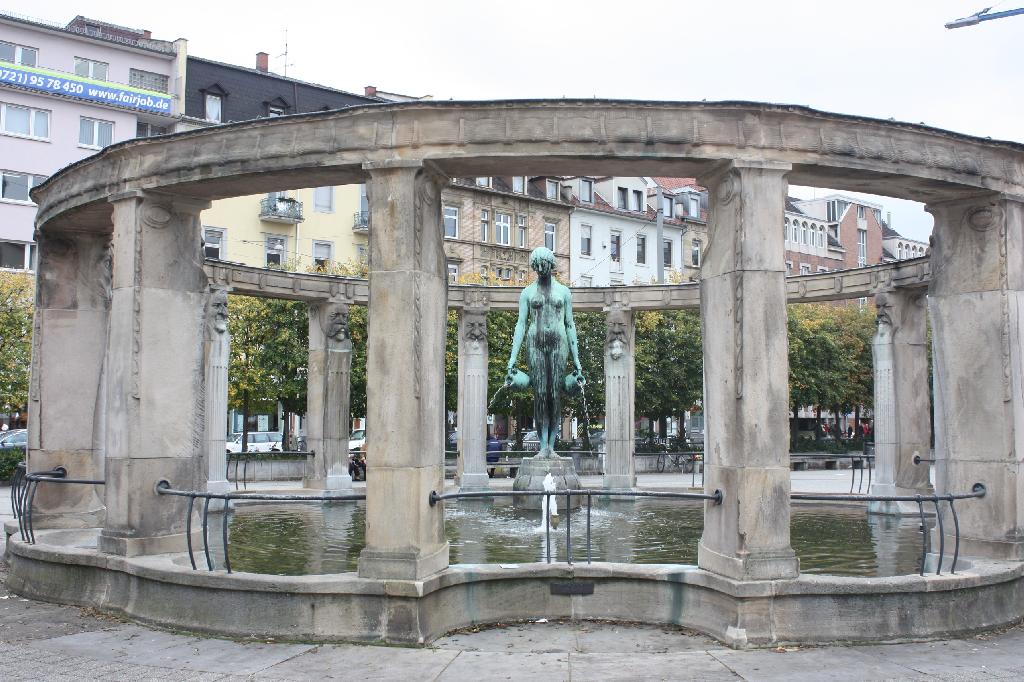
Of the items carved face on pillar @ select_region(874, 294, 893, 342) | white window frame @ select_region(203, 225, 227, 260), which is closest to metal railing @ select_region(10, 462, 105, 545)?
carved face on pillar @ select_region(874, 294, 893, 342)

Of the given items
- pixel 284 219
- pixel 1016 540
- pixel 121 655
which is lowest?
pixel 121 655

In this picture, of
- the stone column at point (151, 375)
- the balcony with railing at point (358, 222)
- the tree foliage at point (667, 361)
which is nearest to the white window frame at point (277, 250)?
the balcony with railing at point (358, 222)

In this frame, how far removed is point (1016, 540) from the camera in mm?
10180

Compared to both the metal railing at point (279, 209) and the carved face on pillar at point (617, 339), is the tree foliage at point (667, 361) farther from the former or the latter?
the carved face on pillar at point (617, 339)

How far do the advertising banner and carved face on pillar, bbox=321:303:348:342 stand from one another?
36.8 m

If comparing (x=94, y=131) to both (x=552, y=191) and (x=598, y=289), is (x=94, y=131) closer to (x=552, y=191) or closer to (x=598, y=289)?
(x=552, y=191)

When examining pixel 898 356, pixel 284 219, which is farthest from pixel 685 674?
pixel 284 219

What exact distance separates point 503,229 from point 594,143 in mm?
50942

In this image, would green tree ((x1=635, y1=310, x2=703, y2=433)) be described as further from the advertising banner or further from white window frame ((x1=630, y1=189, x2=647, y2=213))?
the advertising banner

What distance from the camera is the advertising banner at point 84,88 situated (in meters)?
48.5

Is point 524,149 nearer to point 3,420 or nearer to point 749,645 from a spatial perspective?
point 749,645

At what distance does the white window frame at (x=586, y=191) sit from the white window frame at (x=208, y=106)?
79.2 ft

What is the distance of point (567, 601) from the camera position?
9383mm

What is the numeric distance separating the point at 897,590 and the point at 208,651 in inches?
237
